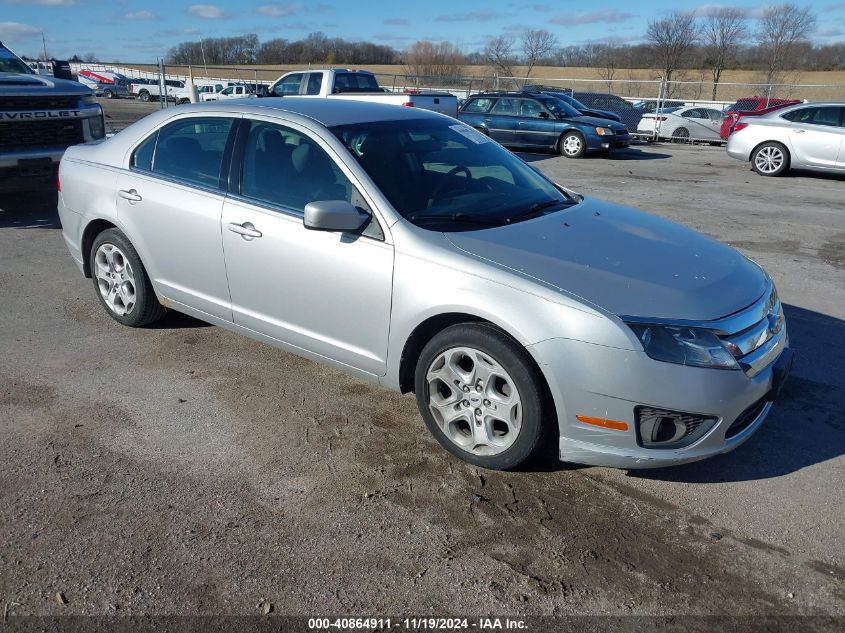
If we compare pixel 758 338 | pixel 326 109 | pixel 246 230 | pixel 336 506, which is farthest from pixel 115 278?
pixel 758 338

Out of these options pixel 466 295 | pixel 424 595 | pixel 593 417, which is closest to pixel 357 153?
pixel 466 295

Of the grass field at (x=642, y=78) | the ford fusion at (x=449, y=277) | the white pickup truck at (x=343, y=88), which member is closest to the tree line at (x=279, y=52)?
the grass field at (x=642, y=78)

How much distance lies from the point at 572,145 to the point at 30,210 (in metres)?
12.0

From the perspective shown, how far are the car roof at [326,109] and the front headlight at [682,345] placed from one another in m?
2.15

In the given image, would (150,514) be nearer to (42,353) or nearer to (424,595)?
(424,595)

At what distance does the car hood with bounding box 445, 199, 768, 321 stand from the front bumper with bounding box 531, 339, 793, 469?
0.24 meters

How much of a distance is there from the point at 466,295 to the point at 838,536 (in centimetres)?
190

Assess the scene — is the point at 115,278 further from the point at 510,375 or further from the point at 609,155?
the point at 609,155

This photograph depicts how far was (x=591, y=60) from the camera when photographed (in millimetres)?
73250

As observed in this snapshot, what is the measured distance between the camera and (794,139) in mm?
13680

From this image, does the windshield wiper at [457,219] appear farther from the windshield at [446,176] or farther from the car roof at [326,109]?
the car roof at [326,109]

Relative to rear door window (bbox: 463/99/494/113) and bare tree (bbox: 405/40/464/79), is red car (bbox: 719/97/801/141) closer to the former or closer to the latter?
rear door window (bbox: 463/99/494/113)

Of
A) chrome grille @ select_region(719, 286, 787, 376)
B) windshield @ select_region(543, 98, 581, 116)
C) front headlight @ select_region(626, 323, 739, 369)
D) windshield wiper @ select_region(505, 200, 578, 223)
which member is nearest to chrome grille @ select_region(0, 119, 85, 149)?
windshield wiper @ select_region(505, 200, 578, 223)

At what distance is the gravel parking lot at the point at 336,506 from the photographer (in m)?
2.60
